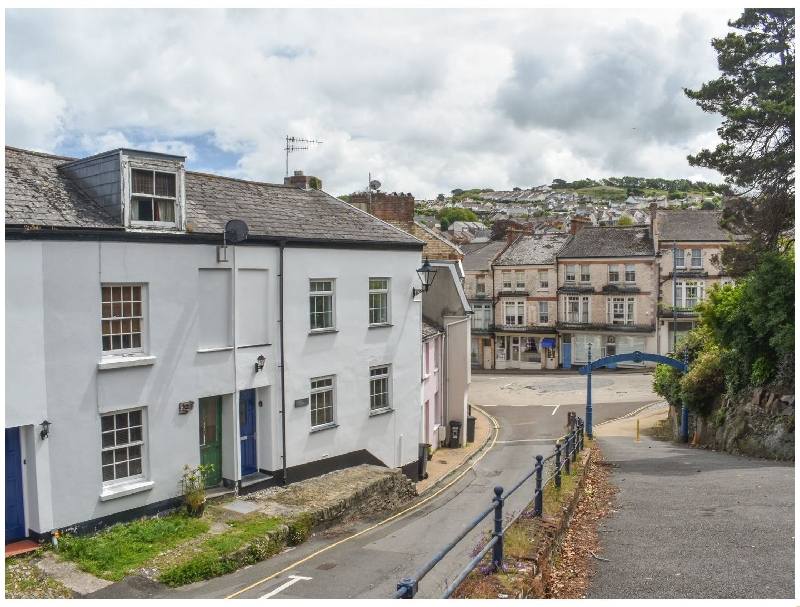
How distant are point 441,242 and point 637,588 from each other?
2619 cm

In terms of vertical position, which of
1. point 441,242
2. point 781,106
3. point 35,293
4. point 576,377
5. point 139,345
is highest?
point 781,106

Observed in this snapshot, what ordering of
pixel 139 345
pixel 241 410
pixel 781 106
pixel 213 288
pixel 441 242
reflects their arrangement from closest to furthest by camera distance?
pixel 139 345 → pixel 213 288 → pixel 241 410 → pixel 781 106 → pixel 441 242

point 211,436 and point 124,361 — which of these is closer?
point 124,361

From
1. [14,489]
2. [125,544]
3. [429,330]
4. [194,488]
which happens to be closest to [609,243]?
[429,330]

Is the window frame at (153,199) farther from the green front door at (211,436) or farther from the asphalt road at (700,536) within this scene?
the asphalt road at (700,536)

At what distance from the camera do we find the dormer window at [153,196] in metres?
14.5

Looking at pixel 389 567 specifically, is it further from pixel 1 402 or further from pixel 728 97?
pixel 728 97

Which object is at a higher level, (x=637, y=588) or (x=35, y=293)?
(x=35, y=293)

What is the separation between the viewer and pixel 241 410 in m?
16.8

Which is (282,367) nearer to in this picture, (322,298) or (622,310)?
(322,298)

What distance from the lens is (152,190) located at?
48.4 ft

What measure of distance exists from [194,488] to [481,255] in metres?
A: 50.8

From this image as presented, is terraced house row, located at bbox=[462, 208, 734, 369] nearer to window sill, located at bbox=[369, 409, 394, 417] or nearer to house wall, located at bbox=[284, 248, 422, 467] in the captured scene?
house wall, located at bbox=[284, 248, 422, 467]

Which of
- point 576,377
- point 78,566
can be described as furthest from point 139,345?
point 576,377
